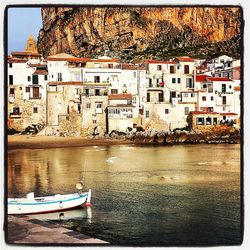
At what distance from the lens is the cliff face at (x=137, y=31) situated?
15.2 feet

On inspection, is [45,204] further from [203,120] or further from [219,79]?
[219,79]

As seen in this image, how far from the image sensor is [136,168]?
4.79 metres

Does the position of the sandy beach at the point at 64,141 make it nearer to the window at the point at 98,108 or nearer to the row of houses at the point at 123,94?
the row of houses at the point at 123,94

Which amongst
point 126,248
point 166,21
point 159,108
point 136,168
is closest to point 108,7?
point 166,21

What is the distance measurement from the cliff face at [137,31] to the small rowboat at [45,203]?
100cm

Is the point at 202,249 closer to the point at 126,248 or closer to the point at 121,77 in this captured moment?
the point at 126,248

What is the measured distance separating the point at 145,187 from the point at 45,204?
704 mm

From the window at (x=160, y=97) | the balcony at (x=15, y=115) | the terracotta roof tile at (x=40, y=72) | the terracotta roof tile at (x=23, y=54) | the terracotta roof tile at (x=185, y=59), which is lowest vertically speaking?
the balcony at (x=15, y=115)

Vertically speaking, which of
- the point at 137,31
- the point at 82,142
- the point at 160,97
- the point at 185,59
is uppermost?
the point at 137,31

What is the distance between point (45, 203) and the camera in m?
4.64

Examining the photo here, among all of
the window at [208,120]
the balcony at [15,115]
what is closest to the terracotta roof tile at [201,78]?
the window at [208,120]

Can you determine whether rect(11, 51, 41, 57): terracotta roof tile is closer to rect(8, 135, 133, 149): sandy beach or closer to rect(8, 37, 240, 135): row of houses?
rect(8, 37, 240, 135): row of houses

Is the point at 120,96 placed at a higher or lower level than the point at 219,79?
lower

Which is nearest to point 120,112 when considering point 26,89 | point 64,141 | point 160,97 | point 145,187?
point 160,97
